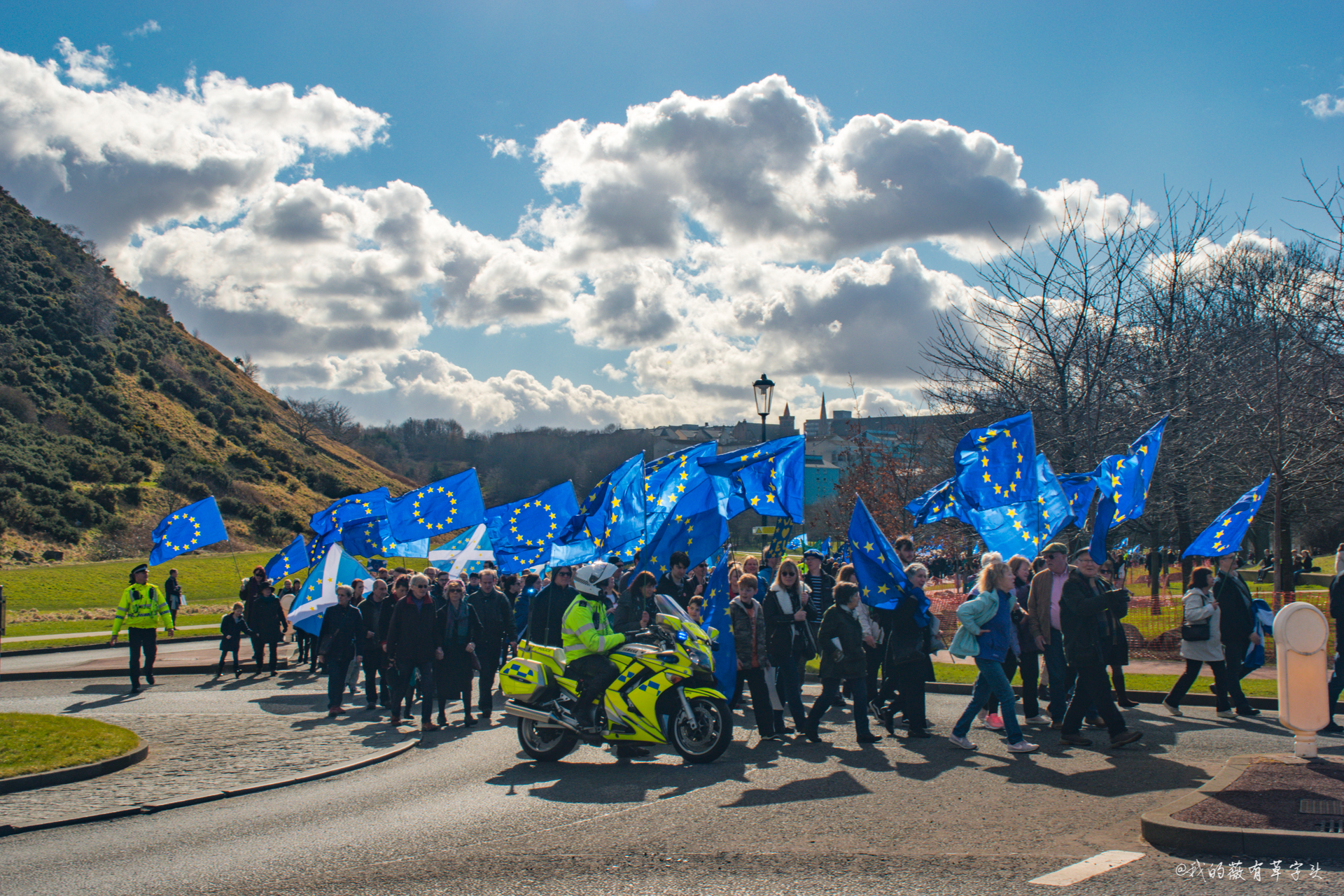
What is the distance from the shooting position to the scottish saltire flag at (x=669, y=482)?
1320cm

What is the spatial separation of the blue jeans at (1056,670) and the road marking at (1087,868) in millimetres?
4096

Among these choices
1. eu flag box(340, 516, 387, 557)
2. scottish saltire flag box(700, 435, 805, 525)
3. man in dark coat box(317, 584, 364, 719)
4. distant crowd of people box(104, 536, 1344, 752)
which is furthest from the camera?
eu flag box(340, 516, 387, 557)

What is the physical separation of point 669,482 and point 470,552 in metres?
7.72

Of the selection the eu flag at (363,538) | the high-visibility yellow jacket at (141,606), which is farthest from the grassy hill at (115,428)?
the high-visibility yellow jacket at (141,606)

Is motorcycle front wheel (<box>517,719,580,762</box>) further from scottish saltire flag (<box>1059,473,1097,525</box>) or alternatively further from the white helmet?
scottish saltire flag (<box>1059,473,1097,525</box>)

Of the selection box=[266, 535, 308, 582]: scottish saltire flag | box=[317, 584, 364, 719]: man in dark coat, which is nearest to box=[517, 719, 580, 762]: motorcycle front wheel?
box=[317, 584, 364, 719]: man in dark coat

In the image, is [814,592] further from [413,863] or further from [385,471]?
[385,471]

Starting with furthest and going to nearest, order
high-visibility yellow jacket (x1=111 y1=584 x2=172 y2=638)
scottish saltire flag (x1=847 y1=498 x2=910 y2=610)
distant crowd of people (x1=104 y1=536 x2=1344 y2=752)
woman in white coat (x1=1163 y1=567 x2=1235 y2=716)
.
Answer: high-visibility yellow jacket (x1=111 y1=584 x2=172 y2=638)
woman in white coat (x1=1163 y1=567 x2=1235 y2=716)
scottish saltire flag (x1=847 y1=498 x2=910 y2=610)
distant crowd of people (x1=104 y1=536 x2=1344 y2=752)

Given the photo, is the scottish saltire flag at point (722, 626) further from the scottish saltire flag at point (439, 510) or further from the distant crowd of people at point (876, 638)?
the scottish saltire flag at point (439, 510)

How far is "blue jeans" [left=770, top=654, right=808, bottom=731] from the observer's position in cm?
955

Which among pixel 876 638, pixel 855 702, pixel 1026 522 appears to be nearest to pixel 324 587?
pixel 876 638

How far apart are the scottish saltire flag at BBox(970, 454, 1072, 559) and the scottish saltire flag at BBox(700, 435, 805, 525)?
245cm

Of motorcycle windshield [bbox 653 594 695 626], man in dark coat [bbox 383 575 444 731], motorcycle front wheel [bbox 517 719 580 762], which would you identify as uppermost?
motorcycle windshield [bbox 653 594 695 626]

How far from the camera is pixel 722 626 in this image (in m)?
10.1
